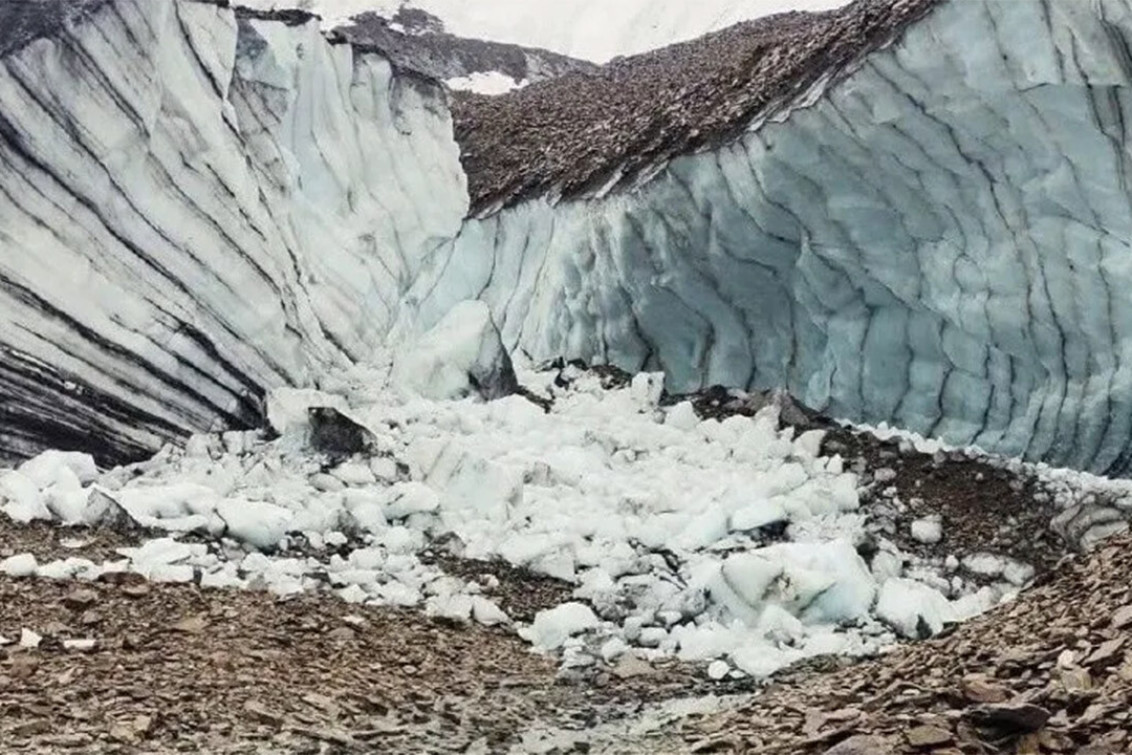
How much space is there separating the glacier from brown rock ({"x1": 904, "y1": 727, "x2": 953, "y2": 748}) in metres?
5.21

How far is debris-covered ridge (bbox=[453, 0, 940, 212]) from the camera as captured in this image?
32.8ft

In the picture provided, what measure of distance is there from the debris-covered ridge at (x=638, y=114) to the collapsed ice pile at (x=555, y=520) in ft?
8.27

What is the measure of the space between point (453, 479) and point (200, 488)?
1.72 m

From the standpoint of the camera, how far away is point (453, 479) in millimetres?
8727

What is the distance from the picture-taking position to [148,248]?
952cm

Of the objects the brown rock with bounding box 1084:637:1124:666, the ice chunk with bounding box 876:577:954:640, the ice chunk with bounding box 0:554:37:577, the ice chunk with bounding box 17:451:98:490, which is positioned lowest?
the brown rock with bounding box 1084:637:1124:666

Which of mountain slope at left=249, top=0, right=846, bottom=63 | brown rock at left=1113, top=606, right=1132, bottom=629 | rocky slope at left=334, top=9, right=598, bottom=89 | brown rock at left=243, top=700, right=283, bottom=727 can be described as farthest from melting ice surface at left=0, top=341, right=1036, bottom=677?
mountain slope at left=249, top=0, right=846, bottom=63

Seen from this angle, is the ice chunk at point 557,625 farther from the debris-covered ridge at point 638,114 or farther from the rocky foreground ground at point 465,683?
the debris-covered ridge at point 638,114

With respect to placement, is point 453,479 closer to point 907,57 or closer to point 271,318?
point 271,318

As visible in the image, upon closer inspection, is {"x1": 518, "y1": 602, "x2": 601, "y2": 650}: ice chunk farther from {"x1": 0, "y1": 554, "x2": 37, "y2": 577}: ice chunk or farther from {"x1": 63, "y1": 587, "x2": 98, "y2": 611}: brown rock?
{"x1": 0, "y1": 554, "x2": 37, "y2": 577}: ice chunk

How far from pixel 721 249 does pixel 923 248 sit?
1.86 m

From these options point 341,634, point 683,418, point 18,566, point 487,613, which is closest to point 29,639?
point 18,566

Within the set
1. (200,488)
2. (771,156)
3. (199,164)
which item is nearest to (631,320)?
(771,156)

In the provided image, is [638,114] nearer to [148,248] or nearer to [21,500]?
[148,248]
